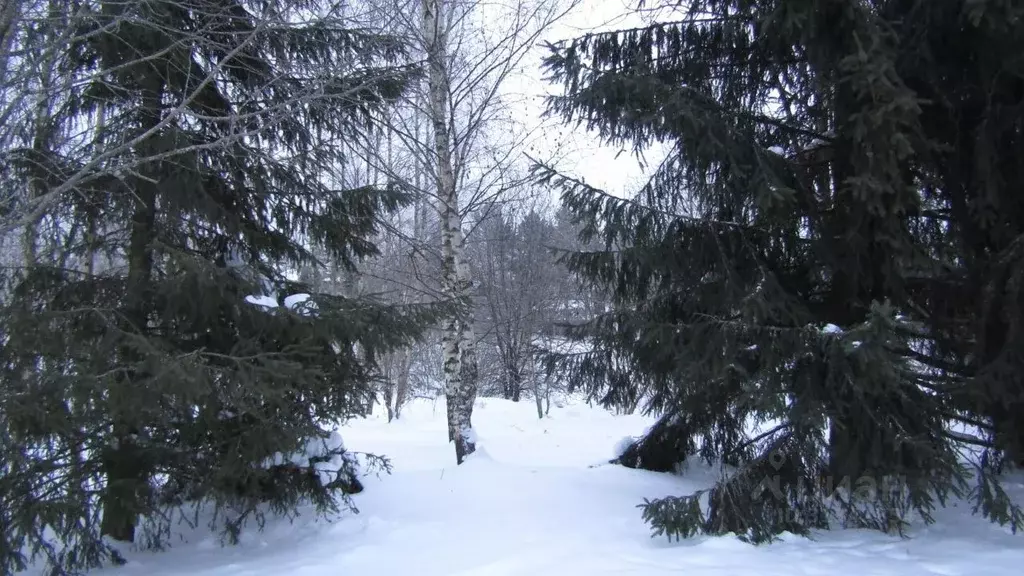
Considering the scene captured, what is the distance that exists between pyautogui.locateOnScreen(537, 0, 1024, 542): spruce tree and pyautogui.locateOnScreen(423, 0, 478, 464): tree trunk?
2873mm

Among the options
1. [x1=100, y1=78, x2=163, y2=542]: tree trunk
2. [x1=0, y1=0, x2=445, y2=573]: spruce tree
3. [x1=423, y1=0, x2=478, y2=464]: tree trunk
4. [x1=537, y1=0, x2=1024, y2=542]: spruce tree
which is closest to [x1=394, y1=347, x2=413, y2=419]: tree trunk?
[x1=423, y1=0, x2=478, y2=464]: tree trunk

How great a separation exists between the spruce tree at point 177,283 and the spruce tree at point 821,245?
2443mm

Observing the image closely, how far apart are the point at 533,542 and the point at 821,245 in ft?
11.5

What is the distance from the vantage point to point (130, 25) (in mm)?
5992

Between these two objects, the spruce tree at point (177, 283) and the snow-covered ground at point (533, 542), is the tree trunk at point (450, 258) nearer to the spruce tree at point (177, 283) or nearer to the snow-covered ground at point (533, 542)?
the snow-covered ground at point (533, 542)

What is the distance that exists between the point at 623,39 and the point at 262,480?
5.50 meters

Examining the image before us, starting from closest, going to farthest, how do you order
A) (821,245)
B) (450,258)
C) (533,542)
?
(821,245), (533,542), (450,258)

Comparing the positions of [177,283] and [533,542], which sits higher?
[177,283]

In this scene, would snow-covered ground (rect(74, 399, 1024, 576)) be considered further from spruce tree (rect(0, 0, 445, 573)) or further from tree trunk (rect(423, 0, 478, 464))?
tree trunk (rect(423, 0, 478, 464))

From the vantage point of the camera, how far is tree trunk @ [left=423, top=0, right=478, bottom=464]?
9352 millimetres

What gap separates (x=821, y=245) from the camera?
18.1ft

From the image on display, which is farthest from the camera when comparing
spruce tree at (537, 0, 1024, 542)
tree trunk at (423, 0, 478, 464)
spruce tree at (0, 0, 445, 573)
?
tree trunk at (423, 0, 478, 464)

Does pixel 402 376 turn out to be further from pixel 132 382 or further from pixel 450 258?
pixel 132 382

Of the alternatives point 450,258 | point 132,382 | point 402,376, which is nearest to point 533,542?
point 132,382
